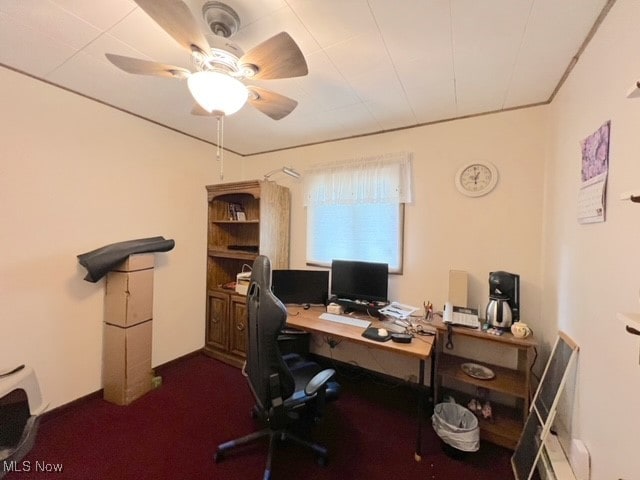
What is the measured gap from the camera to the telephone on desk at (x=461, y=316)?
76.7 inches

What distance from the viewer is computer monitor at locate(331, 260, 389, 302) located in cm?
240

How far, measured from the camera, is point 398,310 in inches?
92.9

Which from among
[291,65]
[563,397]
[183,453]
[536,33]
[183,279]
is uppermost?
[536,33]

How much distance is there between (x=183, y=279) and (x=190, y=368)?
36.9 inches

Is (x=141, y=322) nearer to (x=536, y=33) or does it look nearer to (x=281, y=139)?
(x=281, y=139)

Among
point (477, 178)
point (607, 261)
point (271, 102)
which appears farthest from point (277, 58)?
point (477, 178)

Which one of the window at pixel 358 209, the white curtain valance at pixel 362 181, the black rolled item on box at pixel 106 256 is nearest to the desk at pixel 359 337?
the window at pixel 358 209

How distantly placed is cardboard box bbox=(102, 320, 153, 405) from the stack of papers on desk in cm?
210

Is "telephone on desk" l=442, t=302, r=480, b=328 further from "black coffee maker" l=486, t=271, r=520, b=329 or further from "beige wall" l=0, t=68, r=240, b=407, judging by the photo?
"beige wall" l=0, t=68, r=240, b=407

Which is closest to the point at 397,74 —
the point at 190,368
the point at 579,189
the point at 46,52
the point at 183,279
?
the point at 579,189

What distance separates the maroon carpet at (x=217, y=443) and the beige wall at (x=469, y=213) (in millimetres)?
658

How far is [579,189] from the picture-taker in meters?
1.43

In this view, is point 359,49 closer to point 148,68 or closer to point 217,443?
point 148,68

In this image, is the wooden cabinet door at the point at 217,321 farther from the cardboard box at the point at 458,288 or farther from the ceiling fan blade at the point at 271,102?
the cardboard box at the point at 458,288
